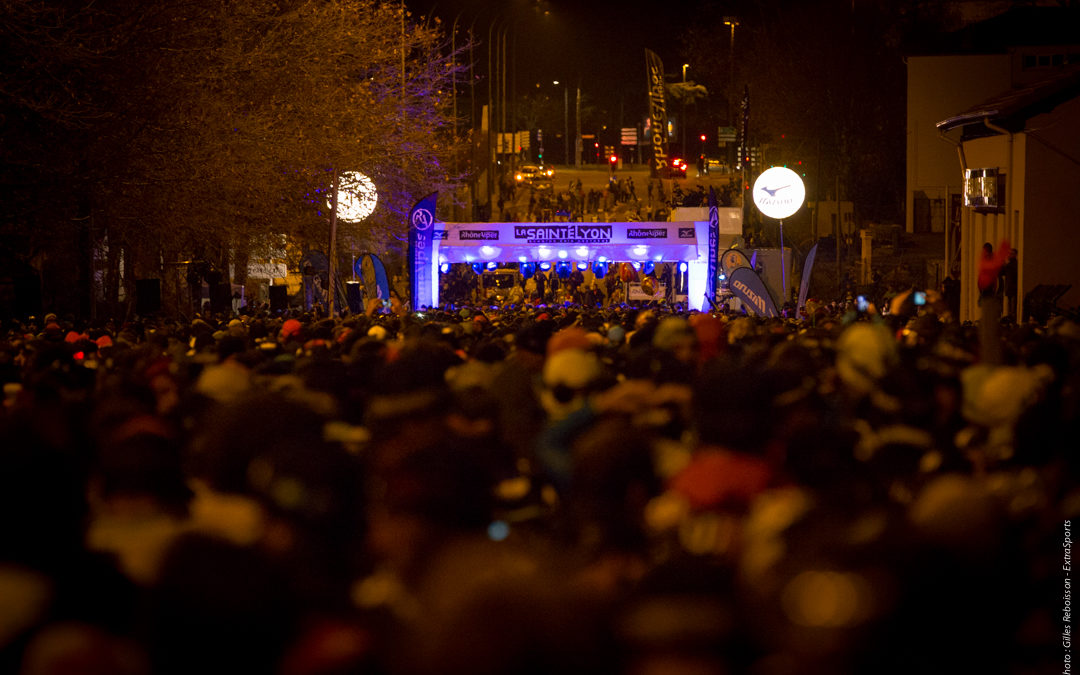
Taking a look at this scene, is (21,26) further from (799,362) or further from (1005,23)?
(1005,23)

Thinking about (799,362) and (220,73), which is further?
(220,73)

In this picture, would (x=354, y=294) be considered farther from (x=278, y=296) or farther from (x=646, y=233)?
(x=646, y=233)

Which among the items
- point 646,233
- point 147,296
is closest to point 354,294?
point 147,296

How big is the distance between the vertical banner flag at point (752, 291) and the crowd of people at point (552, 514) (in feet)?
40.6

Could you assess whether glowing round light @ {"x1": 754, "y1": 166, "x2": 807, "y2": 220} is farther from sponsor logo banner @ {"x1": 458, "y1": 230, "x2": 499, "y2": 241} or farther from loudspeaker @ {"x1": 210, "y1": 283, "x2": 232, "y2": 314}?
loudspeaker @ {"x1": 210, "y1": 283, "x2": 232, "y2": 314}

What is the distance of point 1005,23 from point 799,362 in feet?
107

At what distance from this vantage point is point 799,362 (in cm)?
587

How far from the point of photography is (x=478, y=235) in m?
27.4

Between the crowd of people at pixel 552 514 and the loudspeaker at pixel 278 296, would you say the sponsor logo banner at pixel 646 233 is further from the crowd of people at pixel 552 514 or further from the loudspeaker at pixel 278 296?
the crowd of people at pixel 552 514

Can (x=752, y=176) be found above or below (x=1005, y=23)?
below

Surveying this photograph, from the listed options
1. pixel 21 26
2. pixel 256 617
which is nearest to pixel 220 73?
pixel 21 26

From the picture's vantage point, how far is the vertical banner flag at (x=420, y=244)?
26.0 m

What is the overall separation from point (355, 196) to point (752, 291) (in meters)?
11.4

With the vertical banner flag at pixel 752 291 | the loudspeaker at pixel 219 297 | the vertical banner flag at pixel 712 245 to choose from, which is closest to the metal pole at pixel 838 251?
the vertical banner flag at pixel 712 245
